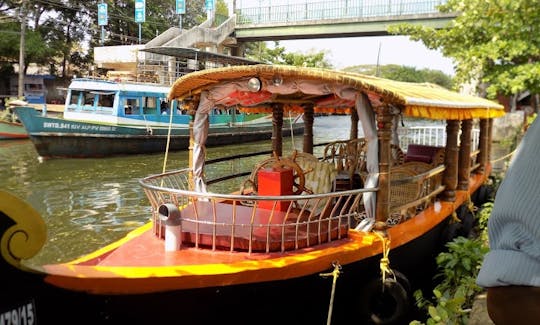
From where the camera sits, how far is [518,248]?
1.11 metres

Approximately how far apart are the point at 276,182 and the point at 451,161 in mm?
2902

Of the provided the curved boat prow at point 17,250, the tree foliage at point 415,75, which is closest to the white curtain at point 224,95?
the curved boat prow at point 17,250

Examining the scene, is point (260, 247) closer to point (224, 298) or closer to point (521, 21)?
point (224, 298)

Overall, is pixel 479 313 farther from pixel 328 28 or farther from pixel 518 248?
pixel 328 28

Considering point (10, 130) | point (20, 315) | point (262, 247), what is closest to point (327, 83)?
point (262, 247)

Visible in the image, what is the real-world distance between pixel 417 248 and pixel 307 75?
262cm

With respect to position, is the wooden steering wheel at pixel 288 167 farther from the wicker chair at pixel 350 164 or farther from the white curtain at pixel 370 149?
the wicker chair at pixel 350 164

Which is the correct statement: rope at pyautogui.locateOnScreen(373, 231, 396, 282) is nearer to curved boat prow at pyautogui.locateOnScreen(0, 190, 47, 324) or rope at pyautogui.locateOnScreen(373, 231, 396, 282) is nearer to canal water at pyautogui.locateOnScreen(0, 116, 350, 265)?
curved boat prow at pyautogui.locateOnScreen(0, 190, 47, 324)

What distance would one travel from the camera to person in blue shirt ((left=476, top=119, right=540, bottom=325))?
1.08 m

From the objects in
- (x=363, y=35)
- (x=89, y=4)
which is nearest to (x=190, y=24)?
(x=89, y=4)

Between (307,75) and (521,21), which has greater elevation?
(521,21)

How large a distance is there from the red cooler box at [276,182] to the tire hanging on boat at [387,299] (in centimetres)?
136

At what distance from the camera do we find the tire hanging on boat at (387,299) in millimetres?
4332

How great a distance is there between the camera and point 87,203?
10469 millimetres
